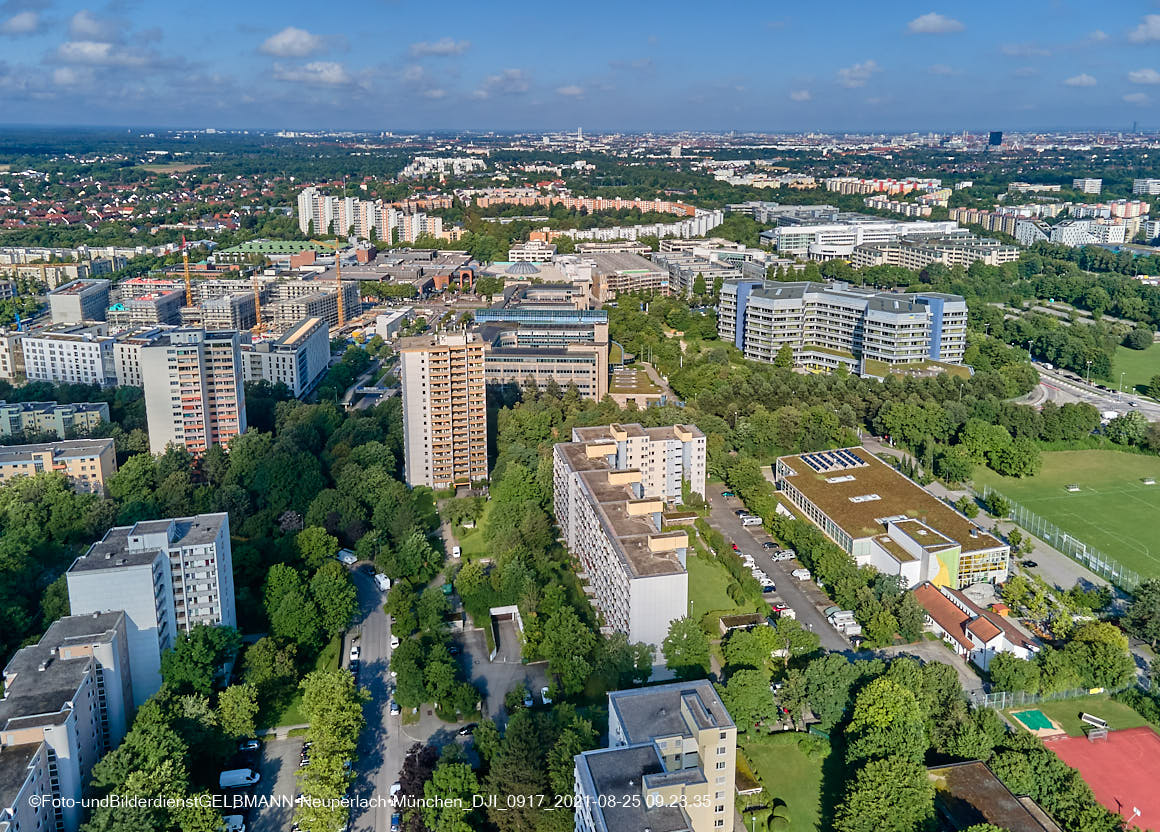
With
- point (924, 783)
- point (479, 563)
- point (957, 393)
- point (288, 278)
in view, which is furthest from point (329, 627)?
point (288, 278)

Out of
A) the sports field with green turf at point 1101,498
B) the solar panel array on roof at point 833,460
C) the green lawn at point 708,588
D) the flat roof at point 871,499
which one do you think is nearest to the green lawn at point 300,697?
the green lawn at point 708,588

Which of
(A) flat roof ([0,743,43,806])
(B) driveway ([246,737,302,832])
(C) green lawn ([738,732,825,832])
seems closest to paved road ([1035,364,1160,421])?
(C) green lawn ([738,732,825,832])

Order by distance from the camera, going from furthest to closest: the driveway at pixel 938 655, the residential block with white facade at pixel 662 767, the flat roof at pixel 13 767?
the driveway at pixel 938 655 → the flat roof at pixel 13 767 → the residential block with white facade at pixel 662 767

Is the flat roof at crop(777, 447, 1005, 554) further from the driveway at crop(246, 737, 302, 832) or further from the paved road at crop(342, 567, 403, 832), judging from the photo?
the driveway at crop(246, 737, 302, 832)

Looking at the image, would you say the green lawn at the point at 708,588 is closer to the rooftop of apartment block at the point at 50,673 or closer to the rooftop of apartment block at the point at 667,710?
the rooftop of apartment block at the point at 667,710

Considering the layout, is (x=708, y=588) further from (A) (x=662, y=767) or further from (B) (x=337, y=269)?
(B) (x=337, y=269)

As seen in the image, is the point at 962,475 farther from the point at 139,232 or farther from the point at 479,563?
the point at 139,232

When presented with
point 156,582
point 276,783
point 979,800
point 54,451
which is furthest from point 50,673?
point 979,800
